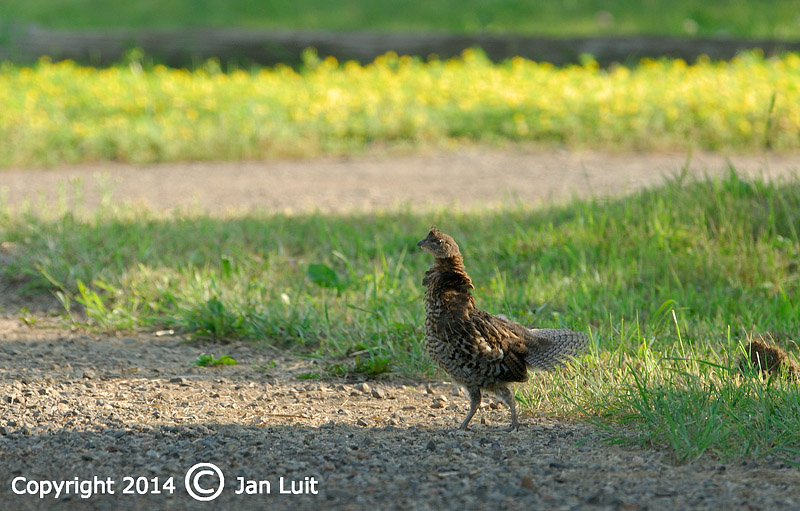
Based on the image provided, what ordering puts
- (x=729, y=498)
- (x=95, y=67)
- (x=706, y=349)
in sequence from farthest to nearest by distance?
1. (x=95, y=67)
2. (x=706, y=349)
3. (x=729, y=498)

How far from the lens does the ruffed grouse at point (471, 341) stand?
3354 millimetres

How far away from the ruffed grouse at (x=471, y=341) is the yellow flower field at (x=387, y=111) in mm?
5231

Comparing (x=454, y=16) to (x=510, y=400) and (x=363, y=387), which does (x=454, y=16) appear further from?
(x=510, y=400)

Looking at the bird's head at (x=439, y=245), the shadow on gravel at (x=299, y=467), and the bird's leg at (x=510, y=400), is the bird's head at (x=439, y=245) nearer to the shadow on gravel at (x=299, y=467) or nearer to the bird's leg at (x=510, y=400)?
the bird's leg at (x=510, y=400)

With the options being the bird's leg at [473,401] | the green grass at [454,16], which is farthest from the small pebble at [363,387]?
the green grass at [454,16]

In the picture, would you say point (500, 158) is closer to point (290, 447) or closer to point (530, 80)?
point (530, 80)

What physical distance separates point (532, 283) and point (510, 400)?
1645mm

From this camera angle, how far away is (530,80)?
10.5 metres

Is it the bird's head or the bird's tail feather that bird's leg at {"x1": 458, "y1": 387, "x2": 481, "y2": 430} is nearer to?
the bird's tail feather

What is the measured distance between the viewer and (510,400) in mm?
3404

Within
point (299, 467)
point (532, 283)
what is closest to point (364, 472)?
point (299, 467)

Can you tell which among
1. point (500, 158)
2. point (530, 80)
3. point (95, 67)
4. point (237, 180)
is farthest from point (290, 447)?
point (95, 67)

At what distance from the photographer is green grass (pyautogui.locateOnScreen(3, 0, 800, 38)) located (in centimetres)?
1245

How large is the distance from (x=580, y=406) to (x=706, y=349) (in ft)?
2.28
